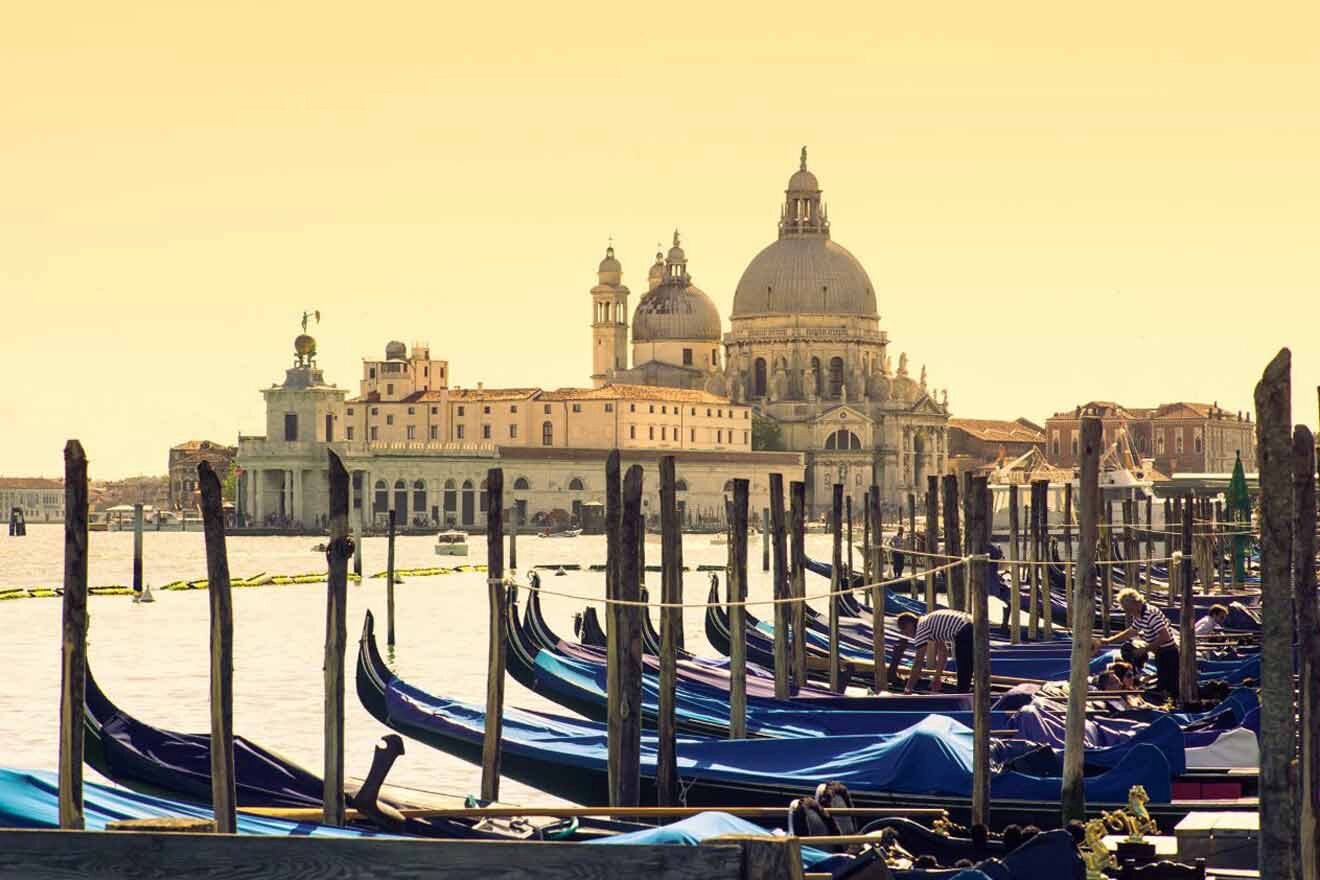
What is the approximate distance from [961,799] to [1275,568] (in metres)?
3.36

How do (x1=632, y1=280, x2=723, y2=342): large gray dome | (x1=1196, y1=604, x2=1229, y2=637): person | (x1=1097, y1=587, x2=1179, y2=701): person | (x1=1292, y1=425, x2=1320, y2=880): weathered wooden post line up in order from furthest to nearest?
(x1=632, y1=280, x2=723, y2=342): large gray dome
(x1=1196, y1=604, x2=1229, y2=637): person
(x1=1097, y1=587, x2=1179, y2=701): person
(x1=1292, y1=425, x2=1320, y2=880): weathered wooden post

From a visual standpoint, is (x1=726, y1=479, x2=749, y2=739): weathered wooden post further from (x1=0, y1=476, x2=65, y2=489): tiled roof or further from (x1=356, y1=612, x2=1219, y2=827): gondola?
(x1=0, y1=476, x2=65, y2=489): tiled roof

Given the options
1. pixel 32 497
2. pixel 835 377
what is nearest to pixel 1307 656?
pixel 835 377

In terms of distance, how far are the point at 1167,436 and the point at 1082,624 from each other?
417 ft

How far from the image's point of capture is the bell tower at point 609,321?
126 m

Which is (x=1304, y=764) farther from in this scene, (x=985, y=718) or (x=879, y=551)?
(x=879, y=551)

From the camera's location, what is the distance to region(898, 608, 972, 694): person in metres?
17.0

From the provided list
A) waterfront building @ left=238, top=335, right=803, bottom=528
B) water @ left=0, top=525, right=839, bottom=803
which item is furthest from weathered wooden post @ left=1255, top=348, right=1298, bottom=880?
waterfront building @ left=238, top=335, right=803, bottom=528

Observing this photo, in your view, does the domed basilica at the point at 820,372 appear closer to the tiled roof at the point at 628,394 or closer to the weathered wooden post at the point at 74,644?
the tiled roof at the point at 628,394

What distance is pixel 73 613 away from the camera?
1025 centimetres

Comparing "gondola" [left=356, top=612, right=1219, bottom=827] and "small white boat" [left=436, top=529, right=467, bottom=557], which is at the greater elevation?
"small white boat" [left=436, top=529, right=467, bottom=557]

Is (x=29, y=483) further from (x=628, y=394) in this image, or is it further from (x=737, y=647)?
(x=737, y=647)

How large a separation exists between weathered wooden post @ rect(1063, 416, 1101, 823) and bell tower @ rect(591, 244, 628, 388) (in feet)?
375

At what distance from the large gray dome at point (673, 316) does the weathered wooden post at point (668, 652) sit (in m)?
105
